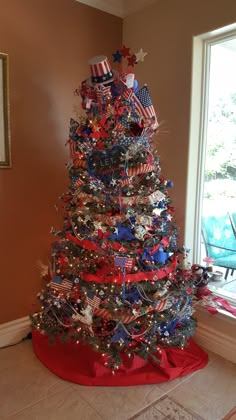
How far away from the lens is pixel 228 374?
6.57ft

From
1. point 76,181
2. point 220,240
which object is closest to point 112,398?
point 76,181

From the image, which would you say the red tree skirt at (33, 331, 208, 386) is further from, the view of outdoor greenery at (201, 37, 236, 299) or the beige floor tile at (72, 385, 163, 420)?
the view of outdoor greenery at (201, 37, 236, 299)

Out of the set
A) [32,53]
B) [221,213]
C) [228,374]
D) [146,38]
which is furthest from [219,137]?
[228,374]

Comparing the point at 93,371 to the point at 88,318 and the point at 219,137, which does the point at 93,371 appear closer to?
the point at 88,318

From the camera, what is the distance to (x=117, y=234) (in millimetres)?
1814

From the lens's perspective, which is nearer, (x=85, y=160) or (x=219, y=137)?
(x=85, y=160)

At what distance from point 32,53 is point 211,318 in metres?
2.23

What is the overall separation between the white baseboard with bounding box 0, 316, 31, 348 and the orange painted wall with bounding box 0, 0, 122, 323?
0.17 feet

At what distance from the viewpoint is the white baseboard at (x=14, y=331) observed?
2.27m

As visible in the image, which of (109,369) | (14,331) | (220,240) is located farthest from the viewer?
(220,240)

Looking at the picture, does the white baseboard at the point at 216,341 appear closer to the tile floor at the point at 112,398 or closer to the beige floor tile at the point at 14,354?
the tile floor at the point at 112,398

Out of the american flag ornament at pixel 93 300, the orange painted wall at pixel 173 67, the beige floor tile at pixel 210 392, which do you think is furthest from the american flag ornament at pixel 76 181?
the beige floor tile at pixel 210 392

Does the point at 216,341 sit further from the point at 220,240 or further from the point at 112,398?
the point at 112,398

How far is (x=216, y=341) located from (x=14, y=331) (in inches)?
56.7
